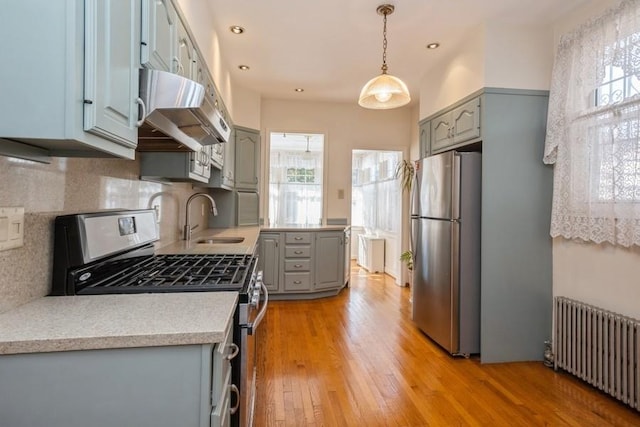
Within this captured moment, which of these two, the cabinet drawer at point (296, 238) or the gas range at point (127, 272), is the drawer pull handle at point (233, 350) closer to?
the gas range at point (127, 272)

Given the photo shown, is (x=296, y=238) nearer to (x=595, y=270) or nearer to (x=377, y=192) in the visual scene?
(x=377, y=192)

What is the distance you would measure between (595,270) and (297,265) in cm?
289

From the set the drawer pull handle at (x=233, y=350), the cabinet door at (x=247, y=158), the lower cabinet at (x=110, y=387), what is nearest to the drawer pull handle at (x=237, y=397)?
the drawer pull handle at (x=233, y=350)

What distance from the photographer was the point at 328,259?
4.42 metres

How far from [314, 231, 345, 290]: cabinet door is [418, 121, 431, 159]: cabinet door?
1.49 metres

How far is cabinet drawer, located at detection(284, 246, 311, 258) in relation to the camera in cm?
425

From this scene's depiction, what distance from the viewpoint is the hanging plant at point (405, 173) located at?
4856mm

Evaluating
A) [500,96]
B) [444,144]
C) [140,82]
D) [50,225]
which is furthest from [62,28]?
[444,144]

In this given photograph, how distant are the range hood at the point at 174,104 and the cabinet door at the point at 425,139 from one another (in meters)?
2.52

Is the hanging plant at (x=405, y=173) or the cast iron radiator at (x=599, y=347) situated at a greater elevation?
the hanging plant at (x=405, y=173)

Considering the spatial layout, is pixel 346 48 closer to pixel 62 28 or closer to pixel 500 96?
pixel 500 96

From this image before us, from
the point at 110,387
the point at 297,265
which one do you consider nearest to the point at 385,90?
the point at 110,387

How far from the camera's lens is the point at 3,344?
79cm

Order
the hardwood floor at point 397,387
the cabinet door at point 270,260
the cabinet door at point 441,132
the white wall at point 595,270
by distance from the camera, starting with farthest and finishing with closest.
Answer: the cabinet door at point 270,260 → the cabinet door at point 441,132 → the white wall at point 595,270 → the hardwood floor at point 397,387
